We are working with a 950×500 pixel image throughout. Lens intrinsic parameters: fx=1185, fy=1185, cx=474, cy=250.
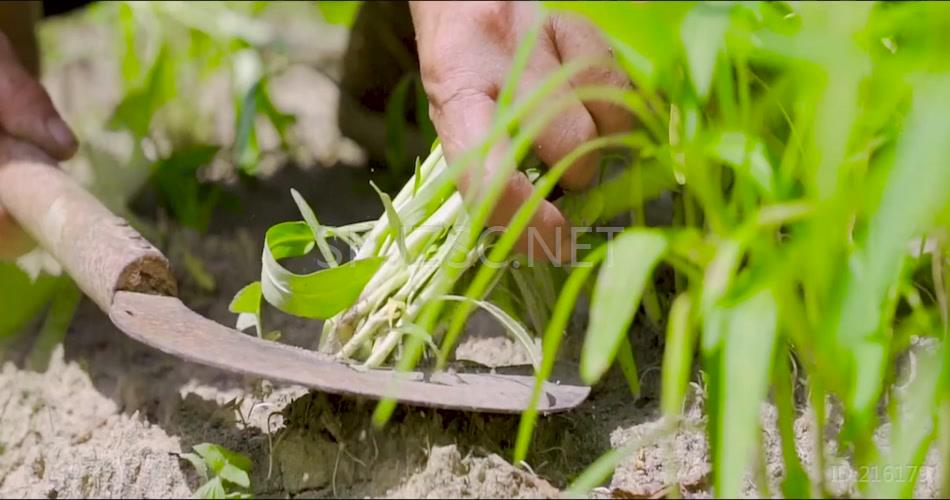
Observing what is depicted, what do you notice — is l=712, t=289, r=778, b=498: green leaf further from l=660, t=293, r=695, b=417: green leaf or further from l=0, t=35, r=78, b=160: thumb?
l=0, t=35, r=78, b=160: thumb

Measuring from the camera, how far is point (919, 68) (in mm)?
676

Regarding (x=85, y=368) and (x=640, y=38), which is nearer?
(x=640, y=38)

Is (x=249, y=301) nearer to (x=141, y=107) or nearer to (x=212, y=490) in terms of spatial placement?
(x=212, y=490)

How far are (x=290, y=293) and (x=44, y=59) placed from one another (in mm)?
1255

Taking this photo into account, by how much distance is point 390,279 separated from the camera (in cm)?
115

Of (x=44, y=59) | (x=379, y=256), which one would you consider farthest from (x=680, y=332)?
(x=44, y=59)

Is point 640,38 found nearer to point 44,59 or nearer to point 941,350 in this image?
point 941,350

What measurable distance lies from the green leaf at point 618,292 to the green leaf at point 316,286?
0.42 m

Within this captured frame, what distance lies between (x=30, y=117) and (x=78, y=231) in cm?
24

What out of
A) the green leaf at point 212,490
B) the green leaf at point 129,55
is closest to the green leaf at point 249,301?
the green leaf at point 212,490

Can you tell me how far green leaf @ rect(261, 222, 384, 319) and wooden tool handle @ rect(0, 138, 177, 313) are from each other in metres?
0.11

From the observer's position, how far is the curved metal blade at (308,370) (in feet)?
3.15
